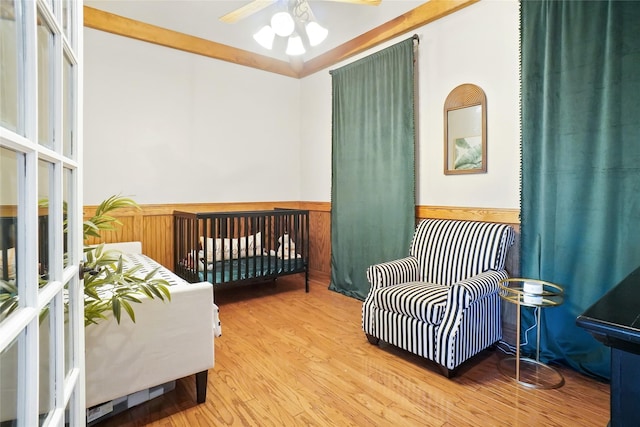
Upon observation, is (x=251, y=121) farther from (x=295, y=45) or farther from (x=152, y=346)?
(x=152, y=346)

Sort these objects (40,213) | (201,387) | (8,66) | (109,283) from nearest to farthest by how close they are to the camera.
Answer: (8,66), (40,213), (109,283), (201,387)

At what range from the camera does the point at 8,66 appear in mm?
680

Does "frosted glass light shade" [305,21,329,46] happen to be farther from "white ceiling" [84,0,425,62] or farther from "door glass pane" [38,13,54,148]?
"door glass pane" [38,13,54,148]

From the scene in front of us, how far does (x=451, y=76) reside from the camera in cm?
293

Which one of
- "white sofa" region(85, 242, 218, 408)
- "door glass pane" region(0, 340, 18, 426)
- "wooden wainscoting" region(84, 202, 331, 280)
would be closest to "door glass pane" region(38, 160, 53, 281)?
"door glass pane" region(0, 340, 18, 426)

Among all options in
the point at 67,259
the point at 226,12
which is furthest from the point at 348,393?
the point at 226,12

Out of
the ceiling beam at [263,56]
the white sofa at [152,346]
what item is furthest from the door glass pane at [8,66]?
the ceiling beam at [263,56]

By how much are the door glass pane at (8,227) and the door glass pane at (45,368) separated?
17 centimetres

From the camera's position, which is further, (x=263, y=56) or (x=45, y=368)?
(x=263, y=56)

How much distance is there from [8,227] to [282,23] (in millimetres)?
2154

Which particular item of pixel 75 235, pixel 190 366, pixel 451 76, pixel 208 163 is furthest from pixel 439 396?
pixel 208 163

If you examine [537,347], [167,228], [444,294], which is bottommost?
[537,347]

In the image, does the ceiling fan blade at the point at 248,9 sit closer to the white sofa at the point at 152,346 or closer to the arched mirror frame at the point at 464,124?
the arched mirror frame at the point at 464,124

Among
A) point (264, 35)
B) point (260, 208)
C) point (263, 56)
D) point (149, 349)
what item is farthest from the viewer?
point (260, 208)
